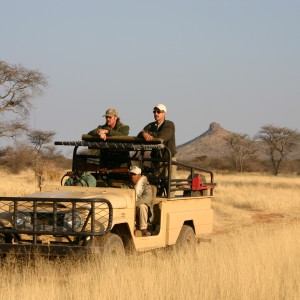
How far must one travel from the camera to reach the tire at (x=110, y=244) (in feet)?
28.4

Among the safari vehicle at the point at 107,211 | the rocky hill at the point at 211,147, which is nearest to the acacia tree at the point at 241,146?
the rocky hill at the point at 211,147

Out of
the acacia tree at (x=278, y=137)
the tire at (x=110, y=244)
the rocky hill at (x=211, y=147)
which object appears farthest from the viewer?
the rocky hill at (x=211, y=147)

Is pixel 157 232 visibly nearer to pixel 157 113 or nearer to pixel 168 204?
pixel 168 204

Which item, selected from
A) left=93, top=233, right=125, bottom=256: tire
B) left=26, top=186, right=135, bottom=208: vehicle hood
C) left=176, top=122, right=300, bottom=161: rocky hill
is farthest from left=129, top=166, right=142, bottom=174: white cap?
left=176, top=122, right=300, bottom=161: rocky hill

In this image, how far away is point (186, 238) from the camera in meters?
10.9

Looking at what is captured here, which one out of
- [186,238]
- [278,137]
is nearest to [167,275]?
[186,238]

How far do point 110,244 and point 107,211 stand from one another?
435 mm

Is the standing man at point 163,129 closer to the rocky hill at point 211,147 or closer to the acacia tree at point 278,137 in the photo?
the acacia tree at point 278,137

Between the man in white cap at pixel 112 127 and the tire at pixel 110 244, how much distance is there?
6.29 feet

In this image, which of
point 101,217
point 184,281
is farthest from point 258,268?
point 101,217

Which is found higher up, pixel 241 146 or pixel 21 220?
pixel 241 146

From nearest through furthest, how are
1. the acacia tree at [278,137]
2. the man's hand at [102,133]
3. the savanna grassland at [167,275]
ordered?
1. the savanna grassland at [167,275]
2. the man's hand at [102,133]
3. the acacia tree at [278,137]

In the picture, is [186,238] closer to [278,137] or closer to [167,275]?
[167,275]

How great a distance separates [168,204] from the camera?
10273 millimetres
